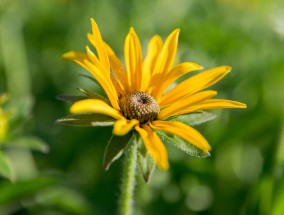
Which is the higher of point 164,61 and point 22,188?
point 164,61

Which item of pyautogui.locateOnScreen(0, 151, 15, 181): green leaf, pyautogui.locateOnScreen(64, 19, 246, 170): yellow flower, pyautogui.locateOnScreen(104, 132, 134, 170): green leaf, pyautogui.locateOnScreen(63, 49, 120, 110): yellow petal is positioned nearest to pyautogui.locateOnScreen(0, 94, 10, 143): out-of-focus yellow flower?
pyautogui.locateOnScreen(0, 151, 15, 181): green leaf

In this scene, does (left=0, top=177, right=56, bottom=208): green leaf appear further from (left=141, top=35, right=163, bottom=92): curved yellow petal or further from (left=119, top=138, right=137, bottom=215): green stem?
(left=141, top=35, right=163, bottom=92): curved yellow petal

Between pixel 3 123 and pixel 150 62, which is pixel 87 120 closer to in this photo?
pixel 150 62

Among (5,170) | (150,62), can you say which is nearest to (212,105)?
(150,62)

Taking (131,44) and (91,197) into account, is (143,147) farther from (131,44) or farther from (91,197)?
(91,197)

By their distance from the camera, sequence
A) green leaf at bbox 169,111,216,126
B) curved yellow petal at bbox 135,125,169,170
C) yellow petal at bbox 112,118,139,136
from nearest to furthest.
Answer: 1. curved yellow petal at bbox 135,125,169,170
2. yellow petal at bbox 112,118,139,136
3. green leaf at bbox 169,111,216,126

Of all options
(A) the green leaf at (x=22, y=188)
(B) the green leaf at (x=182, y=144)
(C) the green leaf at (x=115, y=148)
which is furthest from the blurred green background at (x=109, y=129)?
(B) the green leaf at (x=182, y=144)
